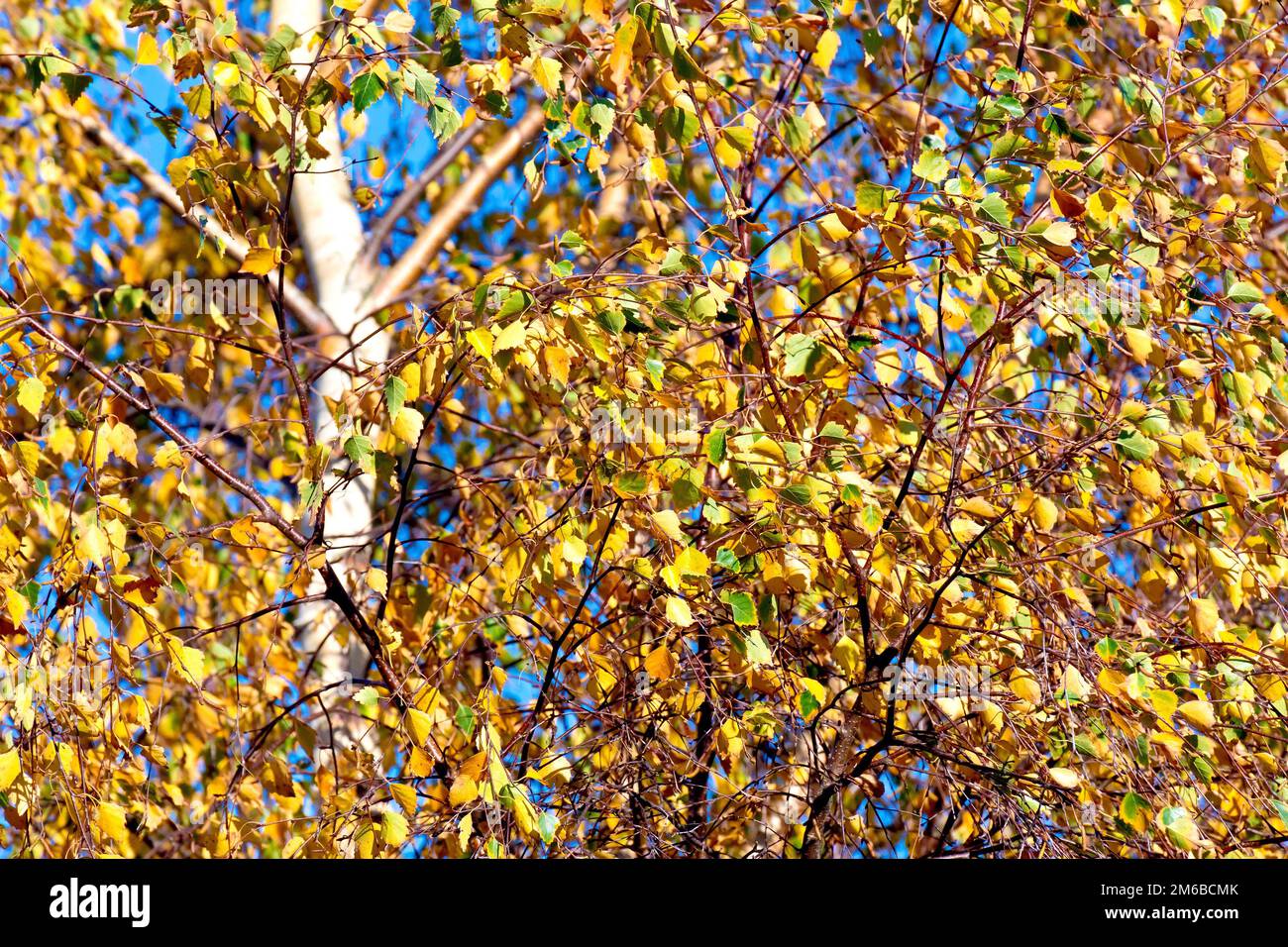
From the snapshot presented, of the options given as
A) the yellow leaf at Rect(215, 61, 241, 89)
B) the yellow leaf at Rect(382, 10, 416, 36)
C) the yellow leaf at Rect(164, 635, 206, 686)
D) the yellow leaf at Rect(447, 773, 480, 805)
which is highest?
the yellow leaf at Rect(382, 10, 416, 36)

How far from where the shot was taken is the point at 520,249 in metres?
5.53

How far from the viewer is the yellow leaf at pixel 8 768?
2.27m

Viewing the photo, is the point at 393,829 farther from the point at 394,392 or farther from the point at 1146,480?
the point at 1146,480

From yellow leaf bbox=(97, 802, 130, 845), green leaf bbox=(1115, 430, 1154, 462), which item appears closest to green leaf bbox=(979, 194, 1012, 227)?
green leaf bbox=(1115, 430, 1154, 462)

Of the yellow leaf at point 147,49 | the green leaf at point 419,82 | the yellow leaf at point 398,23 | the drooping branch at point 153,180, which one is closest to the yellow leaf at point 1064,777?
the green leaf at point 419,82

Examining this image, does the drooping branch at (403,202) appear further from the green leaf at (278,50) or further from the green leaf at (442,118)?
the green leaf at (442,118)

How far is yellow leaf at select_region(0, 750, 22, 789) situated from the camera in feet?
7.45

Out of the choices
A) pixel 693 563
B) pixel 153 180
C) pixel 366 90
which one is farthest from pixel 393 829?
pixel 153 180

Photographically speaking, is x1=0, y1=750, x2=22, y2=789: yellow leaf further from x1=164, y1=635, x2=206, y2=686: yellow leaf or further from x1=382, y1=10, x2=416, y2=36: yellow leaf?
x1=382, y1=10, x2=416, y2=36: yellow leaf

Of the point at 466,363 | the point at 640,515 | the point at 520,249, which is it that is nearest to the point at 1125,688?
the point at 640,515

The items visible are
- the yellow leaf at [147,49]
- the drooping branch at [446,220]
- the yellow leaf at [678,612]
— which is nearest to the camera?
the yellow leaf at [678,612]

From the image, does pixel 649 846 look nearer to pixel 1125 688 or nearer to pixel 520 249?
pixel 1125 688
